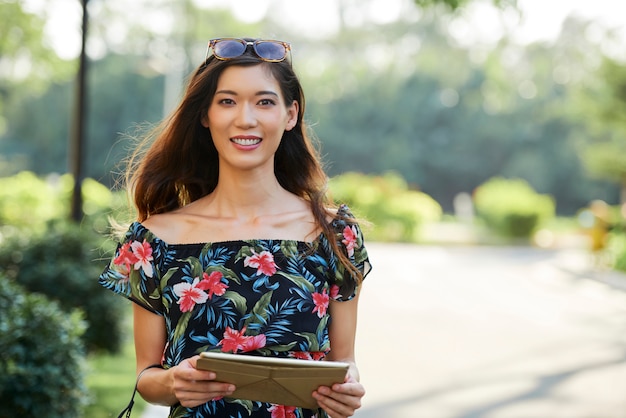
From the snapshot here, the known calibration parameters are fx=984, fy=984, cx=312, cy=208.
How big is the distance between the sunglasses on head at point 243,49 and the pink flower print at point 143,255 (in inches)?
21.2

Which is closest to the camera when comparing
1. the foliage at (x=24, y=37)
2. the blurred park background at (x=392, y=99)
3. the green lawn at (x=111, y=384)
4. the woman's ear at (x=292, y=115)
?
the woman's ear at (x=292, y=115)

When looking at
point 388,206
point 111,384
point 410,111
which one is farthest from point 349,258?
point 410,111

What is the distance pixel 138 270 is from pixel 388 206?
27679 millimetres

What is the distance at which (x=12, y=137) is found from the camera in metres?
58.9

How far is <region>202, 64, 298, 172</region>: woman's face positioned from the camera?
257 centimetres

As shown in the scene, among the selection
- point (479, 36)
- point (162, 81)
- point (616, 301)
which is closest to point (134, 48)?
point (162, 81)

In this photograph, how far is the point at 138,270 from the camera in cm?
259

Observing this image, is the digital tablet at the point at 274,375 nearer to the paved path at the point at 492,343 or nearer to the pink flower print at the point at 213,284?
the pink flower print at the point at 213,284

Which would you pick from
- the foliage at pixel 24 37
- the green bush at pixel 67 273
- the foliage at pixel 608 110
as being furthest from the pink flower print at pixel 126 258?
the foliage at pixel 608 110

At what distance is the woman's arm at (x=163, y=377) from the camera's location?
2.28 metres

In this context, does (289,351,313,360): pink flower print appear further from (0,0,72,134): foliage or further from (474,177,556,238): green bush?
(474,177,556,238): green bush

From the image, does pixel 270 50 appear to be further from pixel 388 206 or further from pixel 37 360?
pixel 388 206

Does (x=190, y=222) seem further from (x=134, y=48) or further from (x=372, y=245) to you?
(x=134, y=48)

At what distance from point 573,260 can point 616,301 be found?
733 cm
